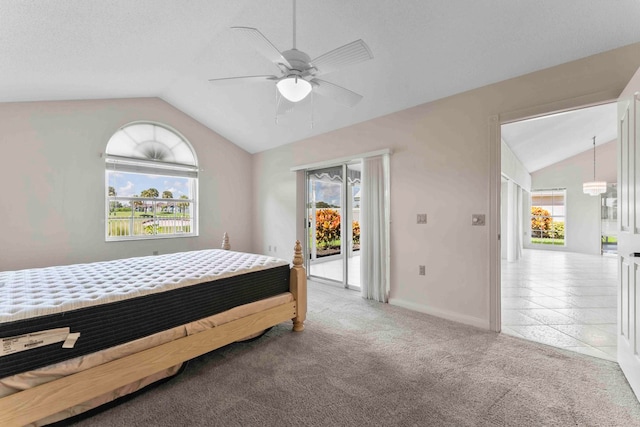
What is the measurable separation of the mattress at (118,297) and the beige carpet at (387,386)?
455 millimetres

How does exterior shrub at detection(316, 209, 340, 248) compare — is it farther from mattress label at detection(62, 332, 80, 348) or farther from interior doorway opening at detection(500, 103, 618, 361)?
mattress label at detection(62, 332, 80, 348)

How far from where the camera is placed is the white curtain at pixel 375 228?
3.66 meters

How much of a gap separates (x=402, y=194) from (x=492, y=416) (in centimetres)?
242

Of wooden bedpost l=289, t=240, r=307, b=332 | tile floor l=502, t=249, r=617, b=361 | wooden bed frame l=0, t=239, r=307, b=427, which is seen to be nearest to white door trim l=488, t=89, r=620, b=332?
tile floor l=502, t=249, r=617, b=361

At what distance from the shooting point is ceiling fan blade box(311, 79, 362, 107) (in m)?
2.05

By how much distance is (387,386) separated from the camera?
185 centimetres

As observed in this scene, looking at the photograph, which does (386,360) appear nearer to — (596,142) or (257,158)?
(257,158)

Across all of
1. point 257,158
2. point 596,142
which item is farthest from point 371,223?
point 596,142

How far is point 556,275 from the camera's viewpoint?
5125mm

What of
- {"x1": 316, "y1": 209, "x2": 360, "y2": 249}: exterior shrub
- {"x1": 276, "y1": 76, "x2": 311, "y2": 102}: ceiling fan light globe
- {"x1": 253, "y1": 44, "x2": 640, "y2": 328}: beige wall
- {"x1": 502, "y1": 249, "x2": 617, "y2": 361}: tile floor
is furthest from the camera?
{"x1": 316, "y1": 209, "x2": 360, "y2": 249}: exterior shrub

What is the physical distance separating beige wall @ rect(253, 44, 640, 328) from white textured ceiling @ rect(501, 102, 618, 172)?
1.03 meters

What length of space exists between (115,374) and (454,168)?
3.44 metres

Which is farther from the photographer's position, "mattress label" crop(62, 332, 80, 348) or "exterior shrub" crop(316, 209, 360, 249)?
"exterior shrub" crop(316, 209, 360, 249)

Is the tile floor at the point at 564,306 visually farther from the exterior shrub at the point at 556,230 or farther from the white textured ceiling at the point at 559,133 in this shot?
the exterior shrub at the point at 556,230
